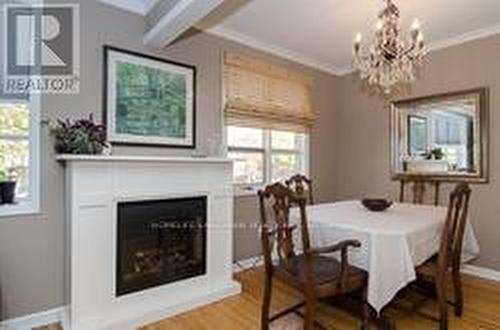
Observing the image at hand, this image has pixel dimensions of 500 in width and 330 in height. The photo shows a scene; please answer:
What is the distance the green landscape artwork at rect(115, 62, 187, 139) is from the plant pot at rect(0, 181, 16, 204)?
84 centimetres

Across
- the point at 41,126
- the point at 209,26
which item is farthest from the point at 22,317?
the point at 209,26

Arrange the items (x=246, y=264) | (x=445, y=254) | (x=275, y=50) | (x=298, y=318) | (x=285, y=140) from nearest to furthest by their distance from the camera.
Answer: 1. (x=445, y=254)
2. (x=298, y=318)
3. (x=246, y=264)
4. (x=275, y=50)
5. (x=285, y=140)

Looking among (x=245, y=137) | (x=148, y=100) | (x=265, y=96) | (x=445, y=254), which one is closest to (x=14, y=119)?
(x=148, y=100)

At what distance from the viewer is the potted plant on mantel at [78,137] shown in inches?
95.0

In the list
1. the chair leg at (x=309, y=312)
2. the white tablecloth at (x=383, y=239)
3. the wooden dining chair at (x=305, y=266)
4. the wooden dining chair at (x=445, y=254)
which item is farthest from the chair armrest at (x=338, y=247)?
the wooden dining chair at (x=445, y=254)

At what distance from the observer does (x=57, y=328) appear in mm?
2412

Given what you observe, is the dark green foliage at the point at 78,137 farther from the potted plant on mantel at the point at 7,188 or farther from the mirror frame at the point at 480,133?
the mirror frame at the point at 480,133

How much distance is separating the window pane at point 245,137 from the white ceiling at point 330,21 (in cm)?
97

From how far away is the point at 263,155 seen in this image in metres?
4.00

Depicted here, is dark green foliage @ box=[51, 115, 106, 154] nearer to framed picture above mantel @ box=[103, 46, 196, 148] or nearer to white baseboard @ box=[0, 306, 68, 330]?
framed picture above mantel @ box=[103, 46, 196, 148]

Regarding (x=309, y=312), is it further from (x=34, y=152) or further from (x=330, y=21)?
(x=330, y=21)

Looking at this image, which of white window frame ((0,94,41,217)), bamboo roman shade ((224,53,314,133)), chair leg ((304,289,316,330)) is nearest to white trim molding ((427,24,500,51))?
bamboo roman shade ((224,53,314,133))

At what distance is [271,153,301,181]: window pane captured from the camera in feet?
13.5

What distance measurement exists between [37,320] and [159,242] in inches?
39.1
